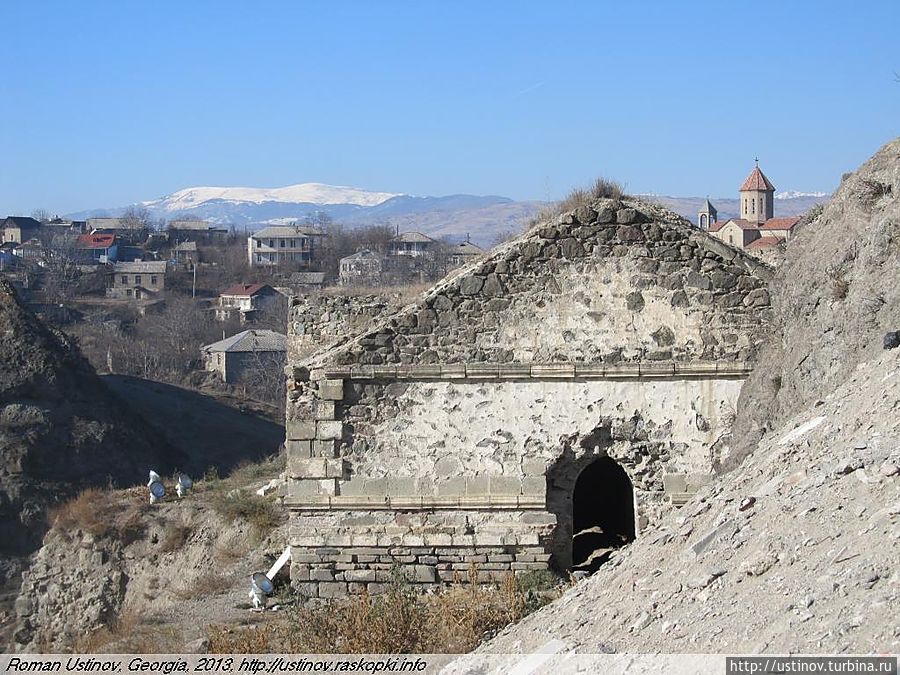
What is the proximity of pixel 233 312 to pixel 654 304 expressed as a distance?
63.1 meters

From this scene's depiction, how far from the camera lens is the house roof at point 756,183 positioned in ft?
301

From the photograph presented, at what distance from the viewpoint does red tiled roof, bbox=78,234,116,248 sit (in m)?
113

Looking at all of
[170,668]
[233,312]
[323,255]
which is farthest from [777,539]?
[323,255]

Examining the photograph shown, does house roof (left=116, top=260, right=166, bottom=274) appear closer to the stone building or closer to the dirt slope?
the stone building

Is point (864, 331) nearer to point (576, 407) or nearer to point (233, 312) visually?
point (576, 407)

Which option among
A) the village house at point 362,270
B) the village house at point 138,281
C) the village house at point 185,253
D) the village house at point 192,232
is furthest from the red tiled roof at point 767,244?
the village house at point 192,232

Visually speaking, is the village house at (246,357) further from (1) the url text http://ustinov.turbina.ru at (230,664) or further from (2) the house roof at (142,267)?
(1) the url text http://ustinov.turbina.ru at (230,664)

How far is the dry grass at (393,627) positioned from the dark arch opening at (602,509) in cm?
292

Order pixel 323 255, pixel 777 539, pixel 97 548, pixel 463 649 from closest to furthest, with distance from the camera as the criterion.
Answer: pixel 777 539 < pixel 463 649 < pixel 97 548 < pixel 323 255

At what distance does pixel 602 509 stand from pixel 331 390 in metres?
3.99

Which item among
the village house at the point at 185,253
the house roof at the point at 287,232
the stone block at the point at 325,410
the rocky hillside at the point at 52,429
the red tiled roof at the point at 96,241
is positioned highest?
the house roof at the point at 287,232

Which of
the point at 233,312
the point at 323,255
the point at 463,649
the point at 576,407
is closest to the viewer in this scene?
the point at 463,649

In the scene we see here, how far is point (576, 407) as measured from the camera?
430 inches

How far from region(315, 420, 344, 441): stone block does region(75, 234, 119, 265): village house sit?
3586 inches
